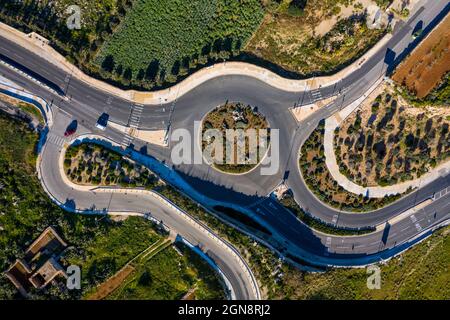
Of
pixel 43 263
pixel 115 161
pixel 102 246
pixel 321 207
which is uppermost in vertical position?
pixel 321 207

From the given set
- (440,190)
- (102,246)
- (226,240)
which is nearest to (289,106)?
(226,240)

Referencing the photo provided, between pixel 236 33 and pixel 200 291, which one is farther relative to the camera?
pixel 236 33

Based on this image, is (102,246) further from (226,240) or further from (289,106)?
(289,106)

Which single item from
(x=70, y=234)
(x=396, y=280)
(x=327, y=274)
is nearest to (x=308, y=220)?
(x=327, y=274)

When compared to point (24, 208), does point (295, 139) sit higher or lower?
A: higher

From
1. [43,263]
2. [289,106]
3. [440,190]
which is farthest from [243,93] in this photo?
[43,263]

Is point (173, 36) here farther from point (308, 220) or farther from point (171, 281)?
point (171, 281)
